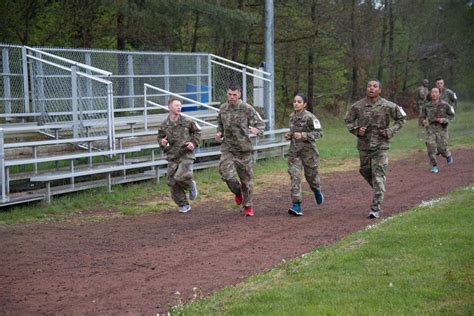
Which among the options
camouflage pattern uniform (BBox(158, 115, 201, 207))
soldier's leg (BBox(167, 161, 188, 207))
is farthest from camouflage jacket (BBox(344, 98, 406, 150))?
soldier's leg (BBox(167, 161, 188, 207))

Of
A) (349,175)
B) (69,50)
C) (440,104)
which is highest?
(69,50)

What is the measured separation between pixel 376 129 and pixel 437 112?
699cm

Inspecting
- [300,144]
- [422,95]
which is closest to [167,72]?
[300,144]

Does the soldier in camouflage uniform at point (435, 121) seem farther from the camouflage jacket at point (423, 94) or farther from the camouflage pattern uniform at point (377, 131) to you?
the camouflage pattern uniform at point (377, 131)

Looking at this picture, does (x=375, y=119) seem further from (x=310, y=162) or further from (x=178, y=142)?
(x=178, y=142)

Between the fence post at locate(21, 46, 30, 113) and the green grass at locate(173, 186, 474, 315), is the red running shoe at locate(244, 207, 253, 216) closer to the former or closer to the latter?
the green grass at locate(173, 186, 474, 315)

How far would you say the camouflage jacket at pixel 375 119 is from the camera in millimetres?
12555

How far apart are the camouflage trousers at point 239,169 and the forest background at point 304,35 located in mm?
11095

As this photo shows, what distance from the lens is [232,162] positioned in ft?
43.3

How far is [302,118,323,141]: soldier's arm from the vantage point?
13.0 metres

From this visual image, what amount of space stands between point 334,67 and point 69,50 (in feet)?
91.9

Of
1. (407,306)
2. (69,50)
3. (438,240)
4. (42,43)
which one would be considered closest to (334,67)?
(42,43)

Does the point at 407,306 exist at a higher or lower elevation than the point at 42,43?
lower

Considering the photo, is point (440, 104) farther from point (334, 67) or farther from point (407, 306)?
point (334, 67)
